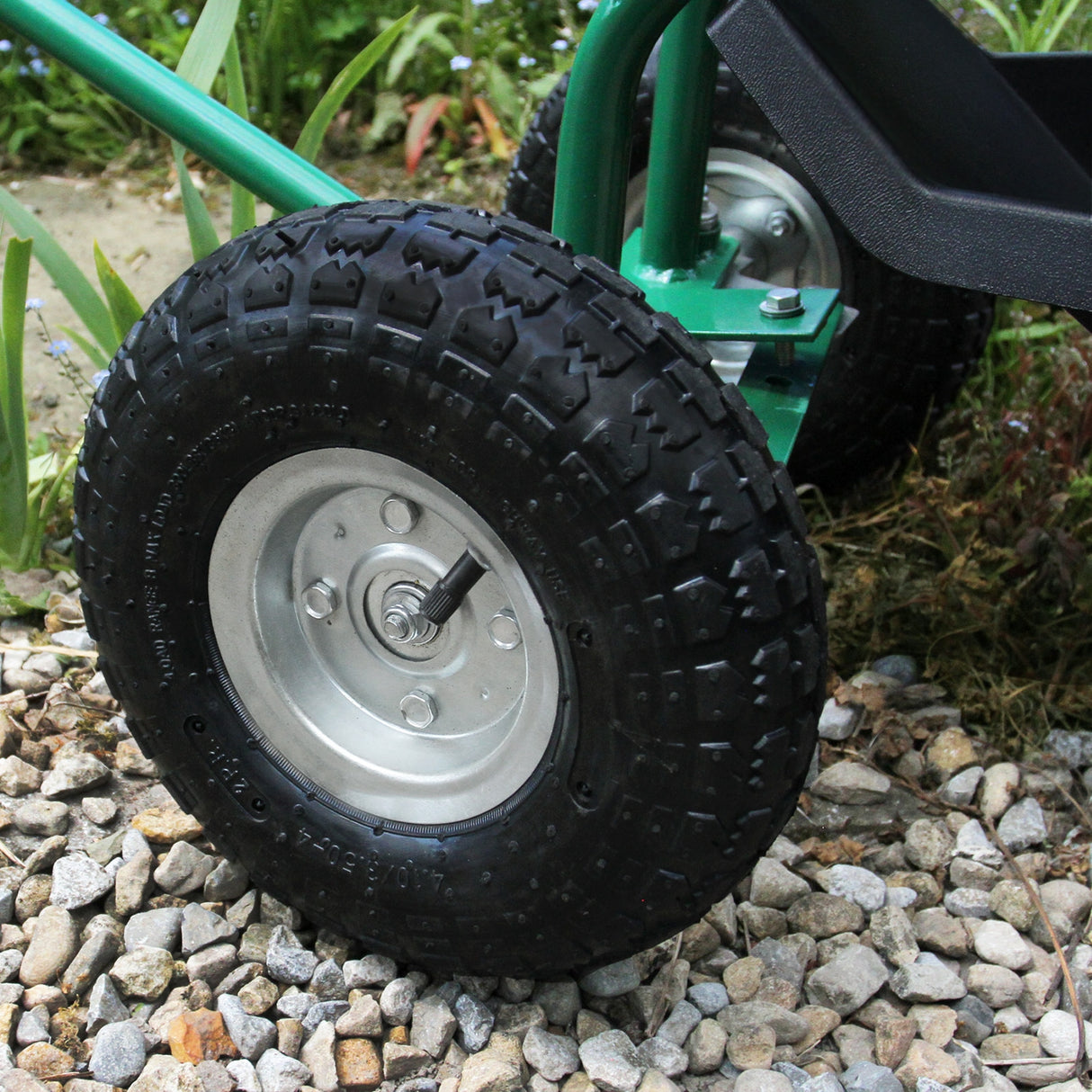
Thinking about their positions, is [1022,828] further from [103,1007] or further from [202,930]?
[103,1007]

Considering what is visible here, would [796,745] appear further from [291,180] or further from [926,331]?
[926,331]

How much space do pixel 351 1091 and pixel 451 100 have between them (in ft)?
9.80

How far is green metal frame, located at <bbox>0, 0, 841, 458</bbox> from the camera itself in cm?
143

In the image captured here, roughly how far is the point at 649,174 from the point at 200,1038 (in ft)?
3.89

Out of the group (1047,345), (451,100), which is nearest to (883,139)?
(1047,345)

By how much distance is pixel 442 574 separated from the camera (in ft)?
4.52

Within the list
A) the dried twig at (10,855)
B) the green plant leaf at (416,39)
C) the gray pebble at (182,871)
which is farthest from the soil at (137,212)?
the gray pebble at (182,871)

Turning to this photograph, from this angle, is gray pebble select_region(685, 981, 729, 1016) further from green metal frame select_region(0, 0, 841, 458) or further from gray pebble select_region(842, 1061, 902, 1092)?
green metal frame select_region(0, 0, 841, 458)

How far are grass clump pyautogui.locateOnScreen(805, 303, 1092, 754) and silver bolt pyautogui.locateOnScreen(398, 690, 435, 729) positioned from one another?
87cm

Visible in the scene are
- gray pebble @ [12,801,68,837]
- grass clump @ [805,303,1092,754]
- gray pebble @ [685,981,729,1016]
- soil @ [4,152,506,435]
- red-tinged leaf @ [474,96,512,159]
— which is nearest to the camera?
gray pebble @ [685,981,729,1016]

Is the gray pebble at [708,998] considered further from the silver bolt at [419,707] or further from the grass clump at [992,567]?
the grass clump at [992,567]

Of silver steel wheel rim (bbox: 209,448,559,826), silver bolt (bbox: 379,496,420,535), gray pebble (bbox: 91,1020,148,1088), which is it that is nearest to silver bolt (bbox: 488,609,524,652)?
silver steel wheel rim (bbox: 209,448,559,826)

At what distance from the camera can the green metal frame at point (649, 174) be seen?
143cm

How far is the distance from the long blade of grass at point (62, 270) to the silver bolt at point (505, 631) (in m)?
0.96
